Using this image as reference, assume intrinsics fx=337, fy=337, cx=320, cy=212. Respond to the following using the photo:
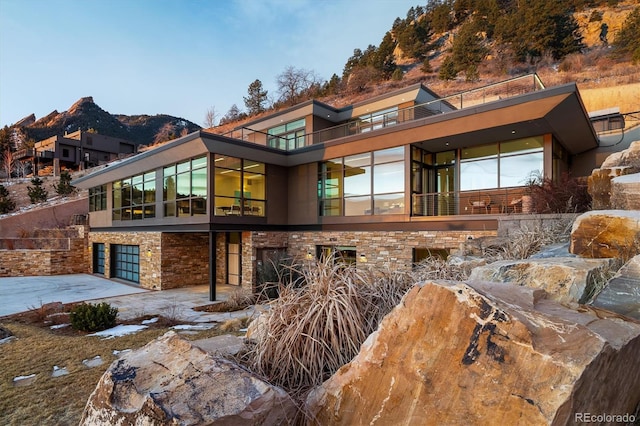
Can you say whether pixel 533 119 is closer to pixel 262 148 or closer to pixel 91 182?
pixel 262 148

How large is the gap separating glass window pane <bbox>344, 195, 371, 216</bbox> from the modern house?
4cm

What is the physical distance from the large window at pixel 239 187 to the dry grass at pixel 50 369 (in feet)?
19.6

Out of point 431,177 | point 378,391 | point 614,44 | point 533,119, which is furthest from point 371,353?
point 614,44

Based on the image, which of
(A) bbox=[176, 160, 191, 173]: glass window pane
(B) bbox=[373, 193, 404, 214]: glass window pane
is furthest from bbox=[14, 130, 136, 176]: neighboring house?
(B) bbox=[373, 193, 404, 214]: glass window pane

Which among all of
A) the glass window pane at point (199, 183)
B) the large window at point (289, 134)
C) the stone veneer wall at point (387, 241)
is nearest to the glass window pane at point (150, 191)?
the glass window pane at point (199, 183)

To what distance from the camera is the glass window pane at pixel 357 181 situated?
12.5 meters

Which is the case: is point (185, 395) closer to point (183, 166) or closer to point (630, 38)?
point (183, 166)

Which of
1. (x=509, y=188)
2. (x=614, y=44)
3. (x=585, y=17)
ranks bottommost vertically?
(x=509, y=188)

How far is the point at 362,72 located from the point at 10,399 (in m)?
40.7

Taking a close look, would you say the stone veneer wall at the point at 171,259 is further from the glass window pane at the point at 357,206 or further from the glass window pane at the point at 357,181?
the glass window pane at the point at 357,181

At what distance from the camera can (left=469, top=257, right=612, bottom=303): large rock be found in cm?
248

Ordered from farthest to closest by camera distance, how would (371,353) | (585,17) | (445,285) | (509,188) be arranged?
1. (585,17)
2. (509,188)
3. (371,353)
4. (445,285)

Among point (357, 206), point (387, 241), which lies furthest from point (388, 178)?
point (387, 241)

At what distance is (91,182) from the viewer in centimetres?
1928
